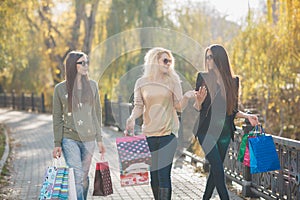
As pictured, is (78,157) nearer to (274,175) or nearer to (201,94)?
(201,94)

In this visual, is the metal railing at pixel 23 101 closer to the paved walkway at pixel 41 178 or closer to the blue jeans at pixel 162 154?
the paved walkway at pixel 41 178

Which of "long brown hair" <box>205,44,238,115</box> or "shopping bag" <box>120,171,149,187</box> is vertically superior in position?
"long brown hair" <box>205,44,238,115</box>

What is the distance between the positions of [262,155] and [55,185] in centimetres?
219

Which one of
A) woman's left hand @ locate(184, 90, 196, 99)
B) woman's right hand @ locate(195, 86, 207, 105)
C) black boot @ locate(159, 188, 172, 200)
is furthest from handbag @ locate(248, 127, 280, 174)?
black boot @ locate(159, 188, 172, 200)

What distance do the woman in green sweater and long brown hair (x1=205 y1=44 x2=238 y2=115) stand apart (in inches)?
52.9

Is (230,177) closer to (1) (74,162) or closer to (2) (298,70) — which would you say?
A: (1) (74,162)

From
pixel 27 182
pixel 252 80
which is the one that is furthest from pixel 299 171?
pixel 252 80

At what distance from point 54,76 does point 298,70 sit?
2060 cm

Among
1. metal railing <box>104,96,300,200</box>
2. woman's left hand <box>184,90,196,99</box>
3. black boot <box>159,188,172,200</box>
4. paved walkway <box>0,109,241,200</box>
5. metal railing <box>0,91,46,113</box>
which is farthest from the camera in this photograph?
metal railing <box>0,91,46,113</box>

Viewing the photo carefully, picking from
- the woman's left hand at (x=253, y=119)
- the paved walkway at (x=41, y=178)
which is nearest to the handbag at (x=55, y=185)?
the woman's left hand at (x=253, y=119)

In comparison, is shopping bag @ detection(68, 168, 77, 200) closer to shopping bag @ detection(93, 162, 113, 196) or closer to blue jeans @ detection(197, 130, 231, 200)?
shopping bag @ detection(93, 162, 113, 196)

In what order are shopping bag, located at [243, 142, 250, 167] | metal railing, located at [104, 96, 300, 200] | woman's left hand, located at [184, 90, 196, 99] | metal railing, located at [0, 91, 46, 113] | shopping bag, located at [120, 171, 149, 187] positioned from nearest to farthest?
shopping bag, located at [120, 171, 149, 187]
woman's left hand, located at [184, 90, 196, 99]
shopping bag, located at [243, 142, 250, 167]
metal railing, located at [104, 96, 300, 200]
metal railing, located at [0, 91, 46, 113]

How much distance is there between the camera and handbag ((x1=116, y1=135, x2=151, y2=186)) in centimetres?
528

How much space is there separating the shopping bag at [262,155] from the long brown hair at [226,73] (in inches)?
17.5
